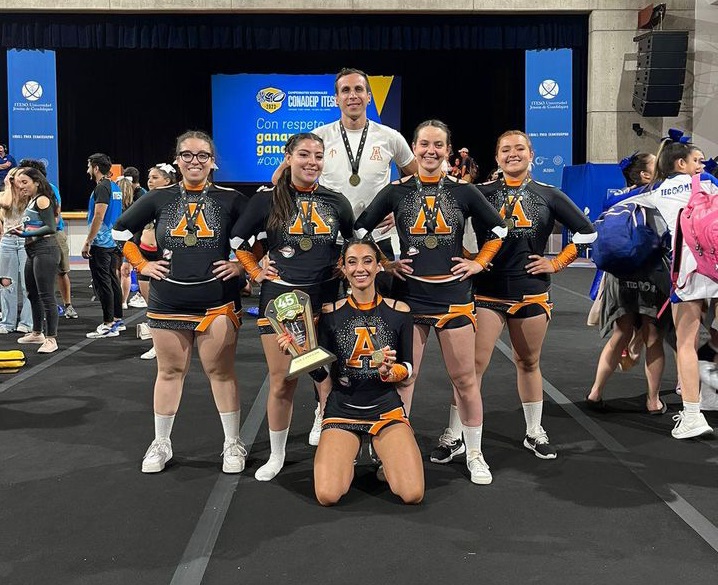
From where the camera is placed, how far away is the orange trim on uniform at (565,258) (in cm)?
382

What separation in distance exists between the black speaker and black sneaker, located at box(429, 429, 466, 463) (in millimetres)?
11247

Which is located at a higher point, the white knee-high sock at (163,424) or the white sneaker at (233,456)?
the white knee-high sock at (163,424)

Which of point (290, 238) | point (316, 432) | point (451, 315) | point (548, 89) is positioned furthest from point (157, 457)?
point (548, 89)

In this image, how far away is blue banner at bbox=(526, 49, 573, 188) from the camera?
1448 cm

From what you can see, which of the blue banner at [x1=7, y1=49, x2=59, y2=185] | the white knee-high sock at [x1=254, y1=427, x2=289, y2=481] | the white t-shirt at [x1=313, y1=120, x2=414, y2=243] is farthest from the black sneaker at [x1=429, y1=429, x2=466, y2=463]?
the blue banner at [x1=7, y1=49, x2=59, y2=185]

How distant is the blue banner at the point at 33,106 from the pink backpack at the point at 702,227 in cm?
1242

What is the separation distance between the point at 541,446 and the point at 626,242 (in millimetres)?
1266

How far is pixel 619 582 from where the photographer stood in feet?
8.51

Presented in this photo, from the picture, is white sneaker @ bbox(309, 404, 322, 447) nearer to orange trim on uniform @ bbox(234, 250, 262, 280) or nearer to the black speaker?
orange trim on uniform @ bbox(234, 250, 262, 280)

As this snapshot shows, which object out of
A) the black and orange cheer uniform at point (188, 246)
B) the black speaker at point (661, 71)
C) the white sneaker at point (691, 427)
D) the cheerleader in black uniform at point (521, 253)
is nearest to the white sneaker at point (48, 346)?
the black and orange cheer uniform at point (188, 246)

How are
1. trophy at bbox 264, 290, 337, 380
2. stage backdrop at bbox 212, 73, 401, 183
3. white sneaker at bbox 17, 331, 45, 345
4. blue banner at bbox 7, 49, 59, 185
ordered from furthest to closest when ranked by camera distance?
1. stage backdrop at bbox 212, 73, 401, 183
2. blue banner at bbox 7, 49, 59, 185
3. white sneaker at bbox 17, 331, 45, 345
4. trophy at bbox 264, 290, 337, 380

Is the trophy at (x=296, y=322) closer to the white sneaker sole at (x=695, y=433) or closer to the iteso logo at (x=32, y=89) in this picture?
the white sneaker sole at (x=695, y=433)

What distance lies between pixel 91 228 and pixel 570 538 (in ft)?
18.7

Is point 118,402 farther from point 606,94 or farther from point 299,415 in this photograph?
point 606,94
